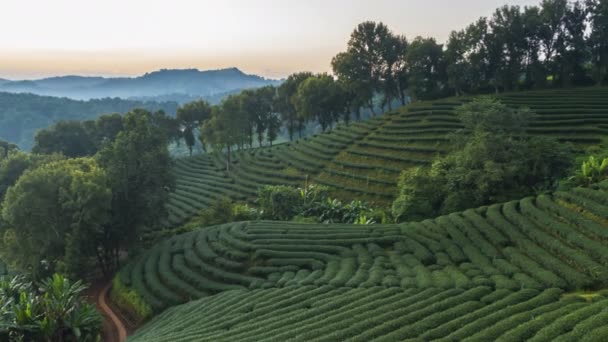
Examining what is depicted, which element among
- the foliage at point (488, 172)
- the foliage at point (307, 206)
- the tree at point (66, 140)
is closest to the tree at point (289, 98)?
the tree at point (66, 140)

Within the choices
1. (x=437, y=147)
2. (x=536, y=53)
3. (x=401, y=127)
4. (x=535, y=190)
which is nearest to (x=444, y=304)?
(x=535, y=190)

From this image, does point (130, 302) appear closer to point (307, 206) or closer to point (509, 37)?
point (307, 206)

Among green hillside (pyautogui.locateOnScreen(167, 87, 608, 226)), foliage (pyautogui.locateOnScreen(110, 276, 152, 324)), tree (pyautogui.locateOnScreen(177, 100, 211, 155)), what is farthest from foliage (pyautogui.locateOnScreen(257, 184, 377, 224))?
tree (pyautogui.locateOnScreen(177, 100, 211, 155))

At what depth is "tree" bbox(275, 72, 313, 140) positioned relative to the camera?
3305 inches

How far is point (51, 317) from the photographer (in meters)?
21.3

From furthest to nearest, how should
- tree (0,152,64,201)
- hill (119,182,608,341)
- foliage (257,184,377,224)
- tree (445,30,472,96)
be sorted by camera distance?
tree (445,30,472,96), tree (0,152,64,201), foliage (257,184,377,224), hill (119,182,608,341)

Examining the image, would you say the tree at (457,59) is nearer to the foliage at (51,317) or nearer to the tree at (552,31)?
the tree at (552,31)

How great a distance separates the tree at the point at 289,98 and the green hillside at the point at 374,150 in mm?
17332

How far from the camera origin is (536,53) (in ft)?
202

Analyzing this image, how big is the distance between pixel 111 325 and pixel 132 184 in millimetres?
12274

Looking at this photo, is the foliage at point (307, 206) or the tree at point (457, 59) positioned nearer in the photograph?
the foliage at point (307, 206)

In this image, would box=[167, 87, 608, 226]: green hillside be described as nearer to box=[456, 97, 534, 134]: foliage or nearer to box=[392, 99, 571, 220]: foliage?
box=[392, 99, 571, 220]: foliage

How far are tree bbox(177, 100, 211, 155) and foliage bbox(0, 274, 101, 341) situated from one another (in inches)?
2774

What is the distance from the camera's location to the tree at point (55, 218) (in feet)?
99.2
